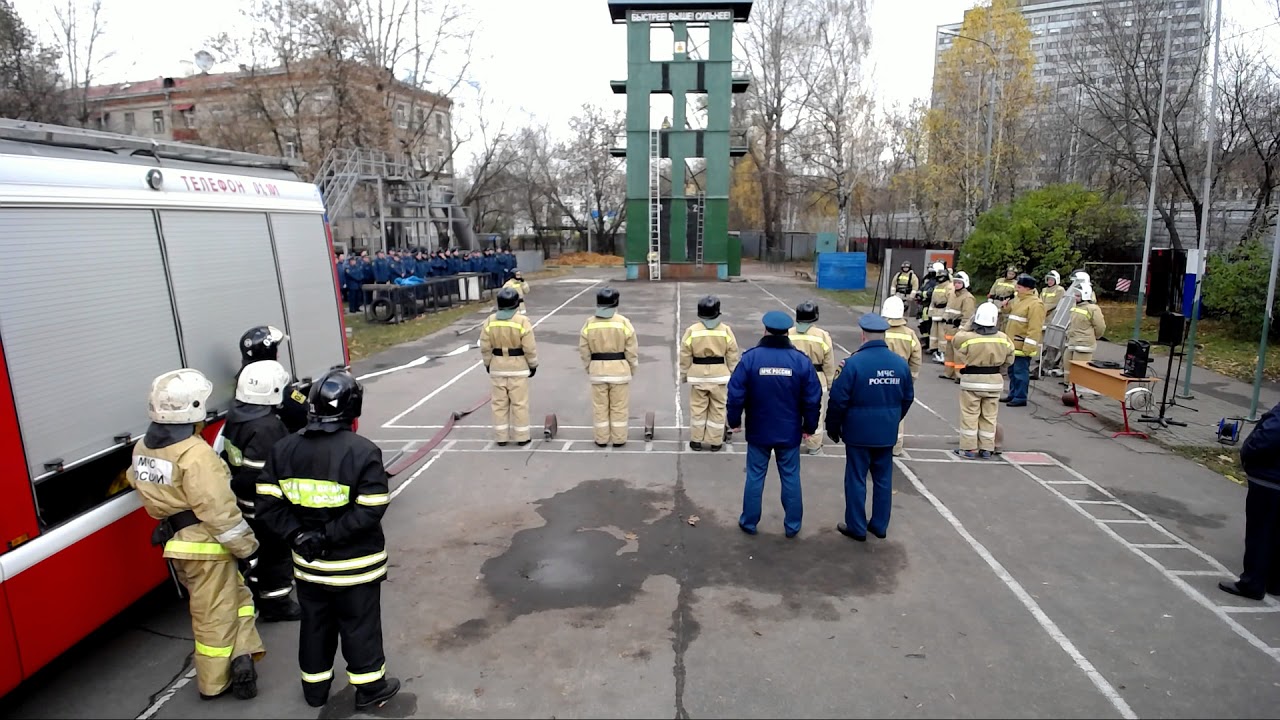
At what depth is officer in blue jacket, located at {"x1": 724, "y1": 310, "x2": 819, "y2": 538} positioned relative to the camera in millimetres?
6195

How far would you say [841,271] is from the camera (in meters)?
32.0

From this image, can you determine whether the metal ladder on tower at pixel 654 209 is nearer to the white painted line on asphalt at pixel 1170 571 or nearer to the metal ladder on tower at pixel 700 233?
the metal ladder on tower at pixel 700 233

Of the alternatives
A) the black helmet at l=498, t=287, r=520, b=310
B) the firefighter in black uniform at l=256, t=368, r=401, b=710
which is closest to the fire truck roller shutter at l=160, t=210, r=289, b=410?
the firefighter in black uniform at l=256, t=368, r=401, b=710

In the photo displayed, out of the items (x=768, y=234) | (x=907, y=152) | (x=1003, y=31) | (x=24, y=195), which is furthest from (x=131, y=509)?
(x=768, y=234)

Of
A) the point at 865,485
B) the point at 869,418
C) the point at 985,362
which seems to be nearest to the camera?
the point at 869,418

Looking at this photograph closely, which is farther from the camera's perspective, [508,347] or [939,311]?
[939,311]

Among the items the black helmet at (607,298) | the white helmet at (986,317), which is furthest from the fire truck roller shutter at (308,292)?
the white helmet at (986,317)

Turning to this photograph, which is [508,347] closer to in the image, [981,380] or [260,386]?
[260,386]

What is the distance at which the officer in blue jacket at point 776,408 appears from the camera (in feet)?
20.3

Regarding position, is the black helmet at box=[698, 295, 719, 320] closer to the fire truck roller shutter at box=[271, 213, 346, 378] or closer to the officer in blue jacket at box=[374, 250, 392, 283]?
the fire truck roller shutter at box=[271, 213, 346, 378]

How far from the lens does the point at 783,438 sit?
20.4ft

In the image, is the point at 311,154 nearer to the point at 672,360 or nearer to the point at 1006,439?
the point at 672,360

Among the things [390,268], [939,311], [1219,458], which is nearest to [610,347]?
[1219,458]

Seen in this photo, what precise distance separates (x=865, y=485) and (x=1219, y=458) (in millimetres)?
5752
